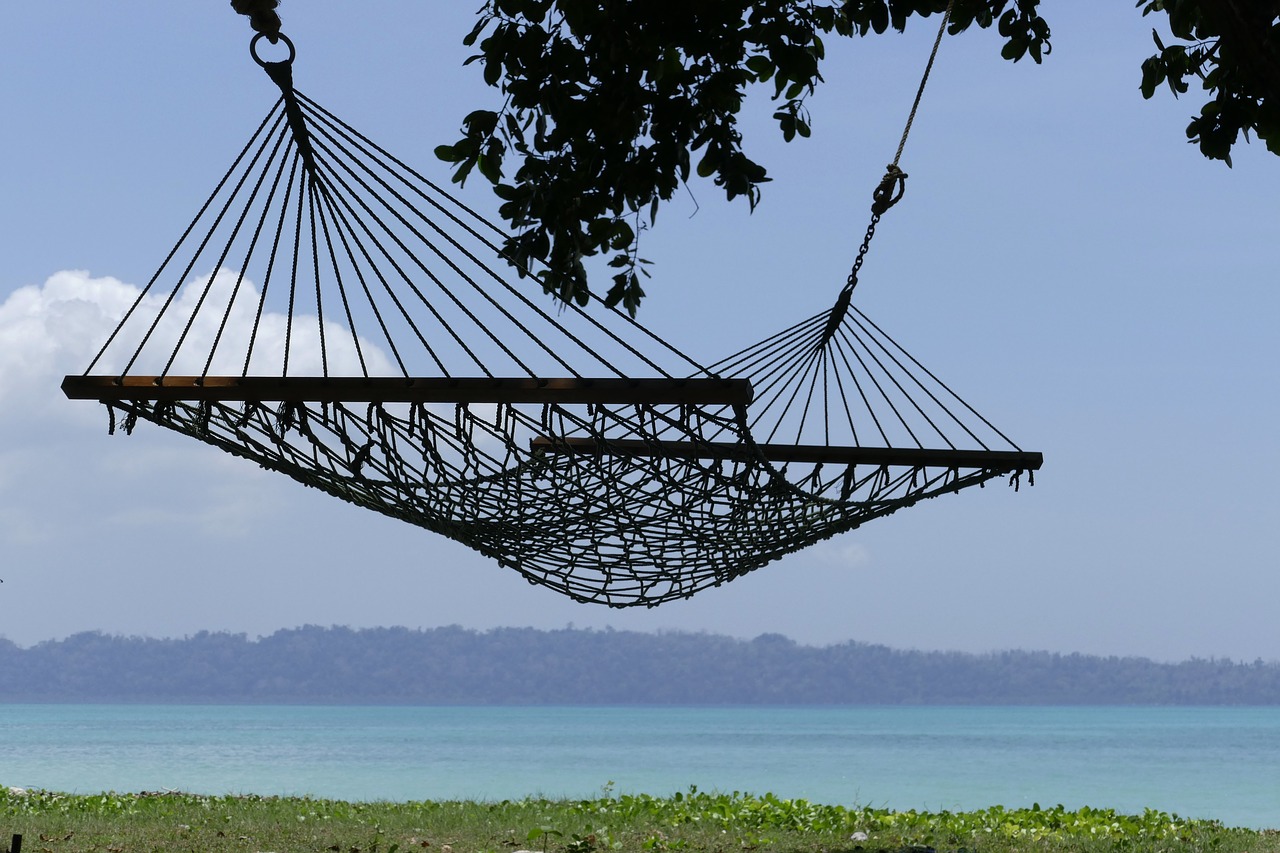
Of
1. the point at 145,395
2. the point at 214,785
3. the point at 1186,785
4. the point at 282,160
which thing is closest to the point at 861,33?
the point at 282,160

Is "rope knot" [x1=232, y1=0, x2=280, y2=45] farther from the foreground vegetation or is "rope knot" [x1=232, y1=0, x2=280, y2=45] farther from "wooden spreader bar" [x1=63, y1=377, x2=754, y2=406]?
the foreground vegetation

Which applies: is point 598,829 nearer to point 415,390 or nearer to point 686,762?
point 415,390

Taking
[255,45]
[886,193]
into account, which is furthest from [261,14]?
[886,193]

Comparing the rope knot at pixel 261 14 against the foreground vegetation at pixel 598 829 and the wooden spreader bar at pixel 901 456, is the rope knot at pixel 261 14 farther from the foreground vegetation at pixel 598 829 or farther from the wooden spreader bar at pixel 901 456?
the foreground vegetation at pixel 598 829

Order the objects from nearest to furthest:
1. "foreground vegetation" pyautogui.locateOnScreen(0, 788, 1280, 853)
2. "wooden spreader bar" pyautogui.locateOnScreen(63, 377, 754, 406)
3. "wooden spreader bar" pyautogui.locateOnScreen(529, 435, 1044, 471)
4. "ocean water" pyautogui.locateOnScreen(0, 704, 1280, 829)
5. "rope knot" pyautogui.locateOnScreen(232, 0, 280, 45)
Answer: "wooden spreader bar" pyautogui.locateOnScreen(63, 377, 754, 406) → "rope knot" pyautogui.locateOnScreen(232, 0, 280, 45) → "wooden spreader bar" pyautogui.locateOnScreen(529, 435, 1044, 471) → "foreground vegetation" pyautogui.locateOnScreen(0, 788, 1280, 853) → "ocean water" pyautogui.locateOnScreen(0, 704, 1280, 829)

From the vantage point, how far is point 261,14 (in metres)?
3.55

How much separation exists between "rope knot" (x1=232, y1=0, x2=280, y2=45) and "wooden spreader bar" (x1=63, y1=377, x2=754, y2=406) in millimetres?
903

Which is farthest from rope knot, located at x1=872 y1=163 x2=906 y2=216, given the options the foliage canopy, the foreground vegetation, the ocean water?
the ocean water

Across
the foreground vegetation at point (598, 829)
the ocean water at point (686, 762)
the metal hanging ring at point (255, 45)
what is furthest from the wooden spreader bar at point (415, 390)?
the ocean water at point (686, 762)

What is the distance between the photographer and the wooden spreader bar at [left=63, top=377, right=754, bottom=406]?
127 inches

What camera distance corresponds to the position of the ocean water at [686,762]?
23797mm

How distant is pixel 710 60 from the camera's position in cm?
468

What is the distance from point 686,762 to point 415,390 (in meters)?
27.3

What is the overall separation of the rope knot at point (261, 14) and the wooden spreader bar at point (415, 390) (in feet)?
2.96
